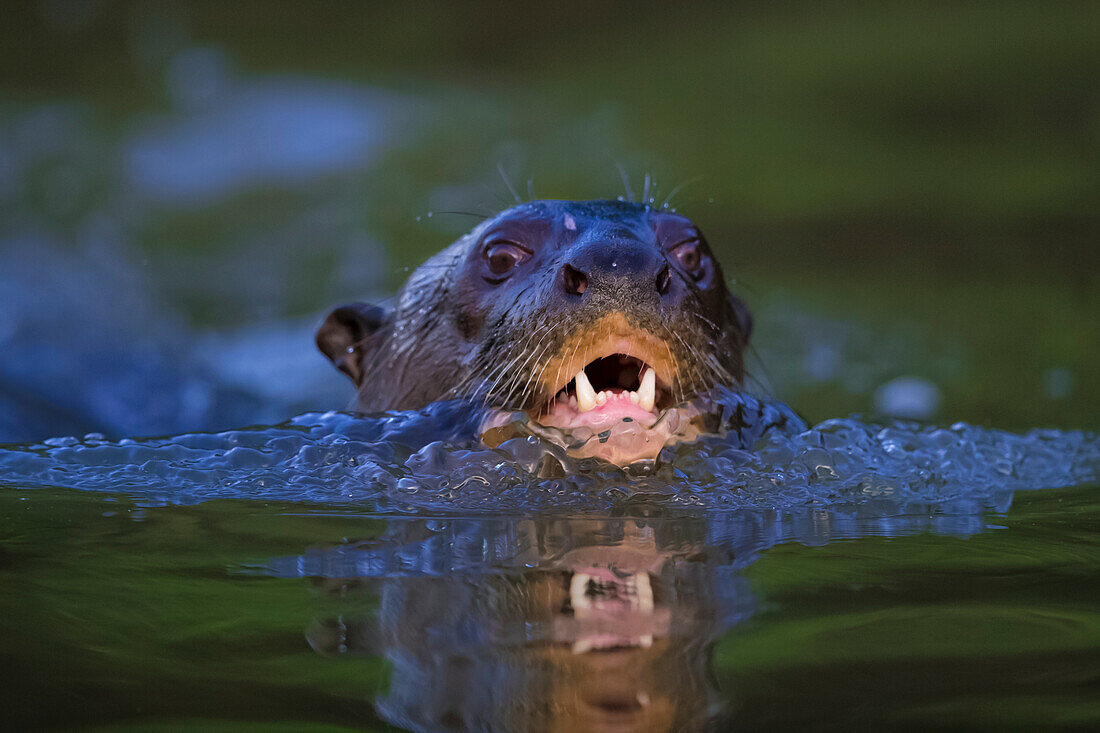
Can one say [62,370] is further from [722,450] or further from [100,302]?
[722,450]

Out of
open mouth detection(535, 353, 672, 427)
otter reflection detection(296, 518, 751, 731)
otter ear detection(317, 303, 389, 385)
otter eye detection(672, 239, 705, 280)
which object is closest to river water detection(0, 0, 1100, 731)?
otter reflection detection(296, 518, 751, 731)

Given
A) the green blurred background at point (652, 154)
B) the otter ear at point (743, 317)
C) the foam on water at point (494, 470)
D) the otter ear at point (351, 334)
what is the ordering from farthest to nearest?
the green blurred background at point (652, 154) → the otter ear at point (351, 334) → the otter ear at point (743, 317) → the foam on water at point (494, 470)

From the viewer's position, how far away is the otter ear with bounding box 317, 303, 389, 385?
12.5 ft

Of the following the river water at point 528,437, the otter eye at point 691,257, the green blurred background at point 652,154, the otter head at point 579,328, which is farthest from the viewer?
the green blurred background at point 652,154

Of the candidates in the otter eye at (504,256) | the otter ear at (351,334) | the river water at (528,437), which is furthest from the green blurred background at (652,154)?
the otter eye at (504,256)

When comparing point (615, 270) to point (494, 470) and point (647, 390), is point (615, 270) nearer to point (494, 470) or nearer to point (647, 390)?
point (647, 390)

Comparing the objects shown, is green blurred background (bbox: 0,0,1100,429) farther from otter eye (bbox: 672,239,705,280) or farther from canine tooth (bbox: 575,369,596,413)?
canine tooth (bbox: 575,369,596,413)

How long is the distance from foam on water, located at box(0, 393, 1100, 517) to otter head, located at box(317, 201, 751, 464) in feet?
0.27

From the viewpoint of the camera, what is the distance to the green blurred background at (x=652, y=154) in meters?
7.52

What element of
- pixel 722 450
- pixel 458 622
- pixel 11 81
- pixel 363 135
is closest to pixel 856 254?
pixel 363 135

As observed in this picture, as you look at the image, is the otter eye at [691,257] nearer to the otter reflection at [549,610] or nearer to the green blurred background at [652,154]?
the otter reflection at [549,610]

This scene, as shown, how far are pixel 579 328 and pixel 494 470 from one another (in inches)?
13.5

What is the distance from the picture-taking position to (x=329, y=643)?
1.48 metres

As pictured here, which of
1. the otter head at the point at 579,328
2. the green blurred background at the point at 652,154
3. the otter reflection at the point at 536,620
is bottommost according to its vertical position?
the otter reflection at the point at 536,620
